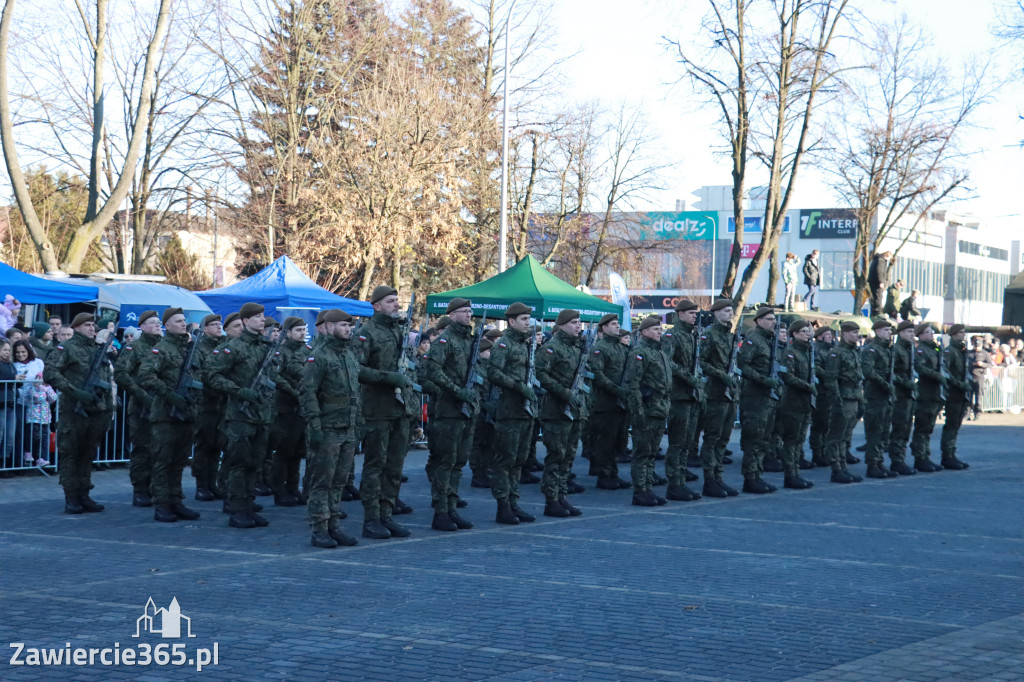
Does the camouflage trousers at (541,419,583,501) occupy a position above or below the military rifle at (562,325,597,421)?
below

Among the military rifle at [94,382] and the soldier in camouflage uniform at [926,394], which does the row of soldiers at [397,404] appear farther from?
the soldier in camouflage uniform at [926,394]

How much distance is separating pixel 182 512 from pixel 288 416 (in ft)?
4.79

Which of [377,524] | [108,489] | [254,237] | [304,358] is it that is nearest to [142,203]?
[254,237]

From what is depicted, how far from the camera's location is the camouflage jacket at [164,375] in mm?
11344

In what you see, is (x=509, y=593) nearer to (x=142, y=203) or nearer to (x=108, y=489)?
(x=108, y=489)

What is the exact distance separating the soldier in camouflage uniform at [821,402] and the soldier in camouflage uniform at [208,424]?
25.7 ft

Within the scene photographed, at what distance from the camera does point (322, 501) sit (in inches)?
389

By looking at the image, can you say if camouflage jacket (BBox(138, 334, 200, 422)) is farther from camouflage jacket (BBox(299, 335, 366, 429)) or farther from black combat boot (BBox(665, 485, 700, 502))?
black combat boot (BBox(665, 485, 700, 502))

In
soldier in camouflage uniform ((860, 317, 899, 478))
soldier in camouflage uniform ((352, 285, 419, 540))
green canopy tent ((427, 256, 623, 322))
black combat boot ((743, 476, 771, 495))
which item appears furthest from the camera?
green canopy tent ((427, 256, 623, 322))

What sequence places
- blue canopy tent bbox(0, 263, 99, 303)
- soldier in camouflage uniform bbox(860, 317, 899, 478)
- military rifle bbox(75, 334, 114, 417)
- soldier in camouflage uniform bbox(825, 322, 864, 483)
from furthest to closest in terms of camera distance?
blue canopy tent bbox(0, 263, 99, 303) < soldier in camouflage uniform bbox(860, 317, 899, 478) < soldier in camouflage uniform bbox(825, 322, 864, 483) < military rifle bbox(75, 334, 114, 417)

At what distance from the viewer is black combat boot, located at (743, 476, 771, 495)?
1389 cm

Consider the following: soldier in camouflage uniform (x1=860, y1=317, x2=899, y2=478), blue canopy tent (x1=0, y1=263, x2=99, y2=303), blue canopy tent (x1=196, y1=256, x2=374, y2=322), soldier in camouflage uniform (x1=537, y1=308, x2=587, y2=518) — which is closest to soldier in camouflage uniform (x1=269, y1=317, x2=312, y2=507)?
soldier in camouflage uniform (x1=537, y1=308, x2=587, y2=518)

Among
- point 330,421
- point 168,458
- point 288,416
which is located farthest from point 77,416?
point 330,421

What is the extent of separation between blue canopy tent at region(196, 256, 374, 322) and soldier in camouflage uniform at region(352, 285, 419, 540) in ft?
32.9
